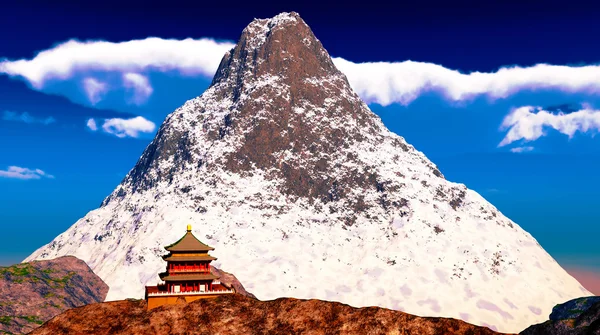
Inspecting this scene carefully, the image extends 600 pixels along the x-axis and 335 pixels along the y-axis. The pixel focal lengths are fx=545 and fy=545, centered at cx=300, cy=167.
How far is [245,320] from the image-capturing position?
30562mm

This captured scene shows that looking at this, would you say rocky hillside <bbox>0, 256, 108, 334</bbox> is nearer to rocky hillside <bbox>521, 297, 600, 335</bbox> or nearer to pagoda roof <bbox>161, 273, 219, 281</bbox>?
pagoda roof <bbox>161, 273, 219, 281</bbox>

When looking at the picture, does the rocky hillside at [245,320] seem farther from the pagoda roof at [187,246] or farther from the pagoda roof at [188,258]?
the pagoda roof at [187,246]

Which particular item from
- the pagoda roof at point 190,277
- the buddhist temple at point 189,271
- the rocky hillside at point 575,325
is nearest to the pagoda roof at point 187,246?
the buddhist temple at point 189,271

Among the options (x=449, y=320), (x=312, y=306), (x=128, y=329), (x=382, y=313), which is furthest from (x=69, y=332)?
(x=449, y=320)

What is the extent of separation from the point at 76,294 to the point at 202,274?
325 ft

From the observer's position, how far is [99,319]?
33281 millimetres

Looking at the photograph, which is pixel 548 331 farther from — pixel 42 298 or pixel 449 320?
pixel 42 298

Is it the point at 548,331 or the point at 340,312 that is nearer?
the point at 548,331

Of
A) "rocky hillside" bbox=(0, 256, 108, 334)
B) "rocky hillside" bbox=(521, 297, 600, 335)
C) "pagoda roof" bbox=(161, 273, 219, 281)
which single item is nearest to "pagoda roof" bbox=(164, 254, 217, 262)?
"pagoda roof" bbox=(161, 273, 219, 281)

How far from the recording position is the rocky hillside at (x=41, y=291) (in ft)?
384

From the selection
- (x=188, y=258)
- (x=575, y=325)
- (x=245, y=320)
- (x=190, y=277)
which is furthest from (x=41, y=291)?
(x=575, y=325)

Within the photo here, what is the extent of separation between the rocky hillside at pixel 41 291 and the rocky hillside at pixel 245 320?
277 feet

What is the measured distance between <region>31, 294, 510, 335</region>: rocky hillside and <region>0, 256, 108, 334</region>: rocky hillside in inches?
3325

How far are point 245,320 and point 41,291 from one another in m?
120
